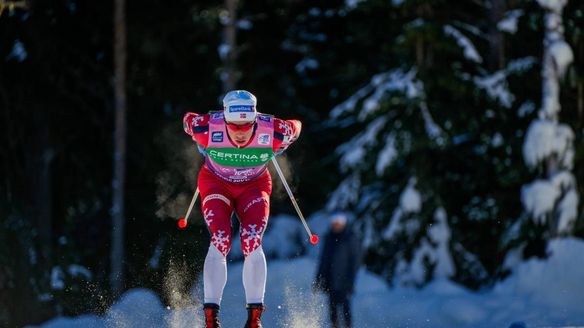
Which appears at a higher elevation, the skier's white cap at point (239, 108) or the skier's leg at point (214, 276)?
the skier's white cap at point (239, 108)

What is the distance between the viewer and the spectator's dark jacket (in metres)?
10.7

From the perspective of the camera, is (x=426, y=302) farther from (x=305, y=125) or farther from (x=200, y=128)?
(x=305, y=125)

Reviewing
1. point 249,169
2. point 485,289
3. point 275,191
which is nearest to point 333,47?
point 275,191

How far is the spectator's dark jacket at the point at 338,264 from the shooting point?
10680mm

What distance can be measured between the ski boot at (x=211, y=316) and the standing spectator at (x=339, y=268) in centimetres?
355

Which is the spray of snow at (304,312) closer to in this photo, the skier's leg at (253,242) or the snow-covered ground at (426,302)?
the snow-covered ground at (426,302)

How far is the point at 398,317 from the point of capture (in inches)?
507

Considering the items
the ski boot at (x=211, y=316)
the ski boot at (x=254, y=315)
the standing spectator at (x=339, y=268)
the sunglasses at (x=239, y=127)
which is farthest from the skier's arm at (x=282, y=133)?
the standing spectator at (x=339, y=268)

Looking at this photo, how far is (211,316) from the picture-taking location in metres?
7.16

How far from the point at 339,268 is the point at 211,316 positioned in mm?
3694

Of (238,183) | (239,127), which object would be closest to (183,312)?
(238,183)

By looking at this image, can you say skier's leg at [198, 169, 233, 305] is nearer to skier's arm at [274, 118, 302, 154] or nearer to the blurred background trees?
skier's arm at [274, 118, 302, 154]

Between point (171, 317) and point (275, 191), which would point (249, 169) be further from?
point (275, 191)

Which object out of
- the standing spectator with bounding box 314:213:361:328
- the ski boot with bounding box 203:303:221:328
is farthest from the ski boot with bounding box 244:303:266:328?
the standing spectator with bounding box 314:213:361:328
